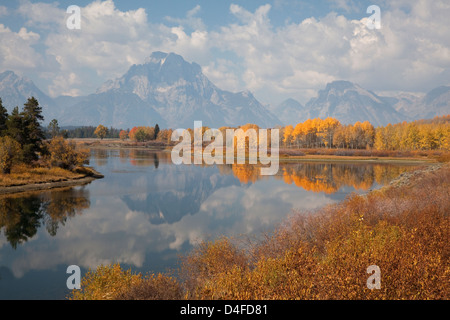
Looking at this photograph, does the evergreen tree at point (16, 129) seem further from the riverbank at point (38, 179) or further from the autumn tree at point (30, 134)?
the riverbank at point (38, 179)

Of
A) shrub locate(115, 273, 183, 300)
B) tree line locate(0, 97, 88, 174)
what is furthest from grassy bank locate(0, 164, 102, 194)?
shrub locate(115, 273, 183, 300)

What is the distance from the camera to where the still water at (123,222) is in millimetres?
17188

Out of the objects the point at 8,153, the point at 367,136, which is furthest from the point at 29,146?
the point at 367,136

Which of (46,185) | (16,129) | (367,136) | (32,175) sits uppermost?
(367,136)

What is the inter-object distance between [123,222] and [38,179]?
24307mm

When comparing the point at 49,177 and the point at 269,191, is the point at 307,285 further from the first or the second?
the point at 49,177

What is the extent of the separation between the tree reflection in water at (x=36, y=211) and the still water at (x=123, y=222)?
0.08 m

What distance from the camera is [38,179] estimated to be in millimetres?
43062

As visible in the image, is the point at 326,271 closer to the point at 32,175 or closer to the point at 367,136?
the point at 32,175

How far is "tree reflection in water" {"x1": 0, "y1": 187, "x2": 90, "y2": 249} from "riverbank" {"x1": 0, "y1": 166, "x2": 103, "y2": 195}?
367cm

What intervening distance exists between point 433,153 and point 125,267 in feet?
396

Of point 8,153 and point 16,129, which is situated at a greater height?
point 16,129

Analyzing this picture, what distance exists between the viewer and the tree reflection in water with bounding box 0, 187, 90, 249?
23.8m

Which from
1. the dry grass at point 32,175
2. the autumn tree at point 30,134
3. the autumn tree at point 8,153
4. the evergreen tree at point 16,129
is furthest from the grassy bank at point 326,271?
the evergreen tree at point 16,129
